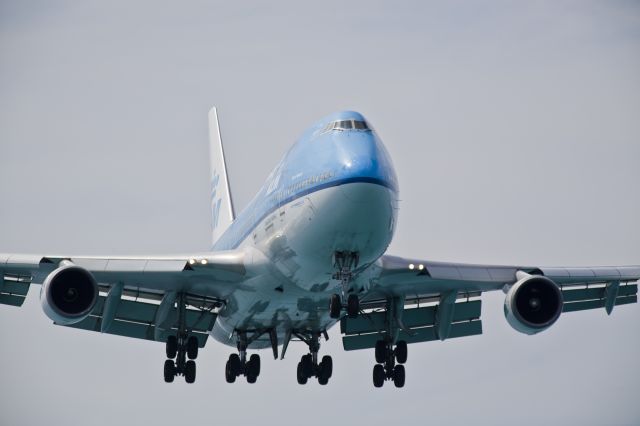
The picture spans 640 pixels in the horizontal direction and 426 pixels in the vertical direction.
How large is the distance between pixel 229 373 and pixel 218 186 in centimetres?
1877

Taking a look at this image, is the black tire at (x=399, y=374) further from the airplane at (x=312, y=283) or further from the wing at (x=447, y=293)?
the wing at (x=447, y=293)

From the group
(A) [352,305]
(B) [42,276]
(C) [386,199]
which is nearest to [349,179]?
(C) [386,199]

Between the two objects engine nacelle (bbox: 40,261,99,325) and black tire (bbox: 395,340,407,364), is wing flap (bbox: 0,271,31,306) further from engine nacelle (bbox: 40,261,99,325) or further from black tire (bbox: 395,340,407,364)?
black tire (bbox: 395,340,407,364)

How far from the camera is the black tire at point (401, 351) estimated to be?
41.3 m

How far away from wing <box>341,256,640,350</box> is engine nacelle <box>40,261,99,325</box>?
8.42 metres

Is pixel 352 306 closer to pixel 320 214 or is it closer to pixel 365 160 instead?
pixel 320 214

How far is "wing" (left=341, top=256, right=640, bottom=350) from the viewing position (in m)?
37.6

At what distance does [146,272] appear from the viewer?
36.9 m

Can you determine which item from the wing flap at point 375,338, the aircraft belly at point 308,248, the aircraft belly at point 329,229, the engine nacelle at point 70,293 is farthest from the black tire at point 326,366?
the engine nacelle at point 70,293

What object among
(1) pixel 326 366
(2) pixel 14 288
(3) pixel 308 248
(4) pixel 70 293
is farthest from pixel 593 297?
(2) pixel 14 288

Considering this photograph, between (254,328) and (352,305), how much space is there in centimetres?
952

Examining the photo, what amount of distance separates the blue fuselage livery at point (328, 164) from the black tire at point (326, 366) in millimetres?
8814

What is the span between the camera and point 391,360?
135 feet

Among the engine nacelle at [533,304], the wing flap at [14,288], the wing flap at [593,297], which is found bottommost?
the wing flap at [14,288]
